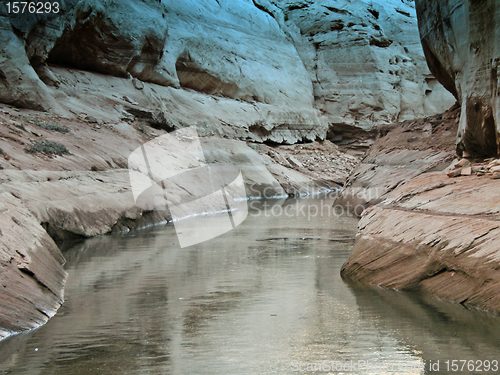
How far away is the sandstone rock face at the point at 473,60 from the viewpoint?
1170 cm

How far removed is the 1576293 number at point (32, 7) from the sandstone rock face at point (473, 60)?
14.4 m

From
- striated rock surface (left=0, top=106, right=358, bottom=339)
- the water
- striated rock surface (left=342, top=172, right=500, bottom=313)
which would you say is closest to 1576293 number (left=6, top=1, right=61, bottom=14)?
striated rock surface (left=0, top=106, right=358, bottom=339)

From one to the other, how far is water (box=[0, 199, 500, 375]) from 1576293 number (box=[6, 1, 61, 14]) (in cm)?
1379

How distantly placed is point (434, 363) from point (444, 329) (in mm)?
951

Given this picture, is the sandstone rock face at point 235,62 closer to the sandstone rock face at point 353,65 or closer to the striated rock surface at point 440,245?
the sandstone rock face at point 353,65

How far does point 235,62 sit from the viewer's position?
35.5 metres

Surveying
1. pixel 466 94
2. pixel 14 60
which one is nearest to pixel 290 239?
pixel 466 94

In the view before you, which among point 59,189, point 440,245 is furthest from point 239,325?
point 59,189

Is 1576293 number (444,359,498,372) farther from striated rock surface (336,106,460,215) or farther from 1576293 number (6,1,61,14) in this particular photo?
1576293 number (6,1,61,14)

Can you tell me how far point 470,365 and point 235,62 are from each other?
3271 cm

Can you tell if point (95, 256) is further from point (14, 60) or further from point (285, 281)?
point (14, 60)

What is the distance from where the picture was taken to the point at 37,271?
674cm

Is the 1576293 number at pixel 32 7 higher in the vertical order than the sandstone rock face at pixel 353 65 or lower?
higher

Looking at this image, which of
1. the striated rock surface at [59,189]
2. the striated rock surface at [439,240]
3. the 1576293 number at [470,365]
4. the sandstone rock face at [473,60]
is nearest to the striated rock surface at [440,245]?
the striated rock surface at [439,240]
